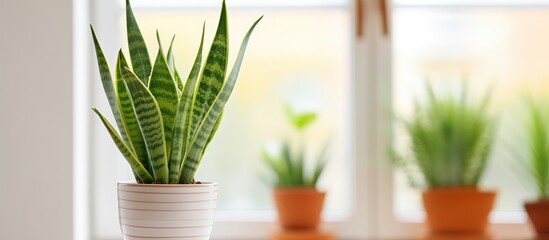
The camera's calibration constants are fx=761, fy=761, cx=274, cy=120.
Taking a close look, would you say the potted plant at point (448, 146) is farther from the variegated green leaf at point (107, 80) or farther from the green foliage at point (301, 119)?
the variegated green leaf at point (107, 80)

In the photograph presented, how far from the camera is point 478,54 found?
2113 mm

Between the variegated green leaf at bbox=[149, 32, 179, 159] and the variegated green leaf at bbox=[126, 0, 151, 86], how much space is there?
7cm

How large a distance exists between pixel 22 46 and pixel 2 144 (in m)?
0.23

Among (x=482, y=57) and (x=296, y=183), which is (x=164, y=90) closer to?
(x=296, y=183)

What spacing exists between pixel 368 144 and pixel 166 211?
0.89 m

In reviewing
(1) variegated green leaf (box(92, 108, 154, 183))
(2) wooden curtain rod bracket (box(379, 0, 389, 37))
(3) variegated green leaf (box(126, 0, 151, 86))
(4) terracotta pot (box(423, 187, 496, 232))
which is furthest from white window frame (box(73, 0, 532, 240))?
(1) variegated green leaf (box(92, 108, 154, 183))

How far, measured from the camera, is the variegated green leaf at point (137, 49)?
1425 millimetres

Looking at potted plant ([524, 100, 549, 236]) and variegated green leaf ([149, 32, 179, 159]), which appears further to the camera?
potted plant ([524, 100, 549, 236])

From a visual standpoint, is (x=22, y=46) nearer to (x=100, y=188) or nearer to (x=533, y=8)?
(x=100, y=188)

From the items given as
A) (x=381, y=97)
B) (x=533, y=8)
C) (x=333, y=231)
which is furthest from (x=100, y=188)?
(x=533, y=8)

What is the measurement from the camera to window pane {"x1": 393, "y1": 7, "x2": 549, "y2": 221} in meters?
2.09

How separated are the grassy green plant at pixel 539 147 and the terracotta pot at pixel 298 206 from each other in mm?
550

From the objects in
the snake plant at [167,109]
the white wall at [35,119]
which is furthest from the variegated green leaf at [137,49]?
the white wall at [35,119]

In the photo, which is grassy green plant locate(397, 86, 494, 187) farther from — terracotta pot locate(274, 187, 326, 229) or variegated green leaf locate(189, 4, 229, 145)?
variegated green leaf locate(189, 4, 229, 145)
